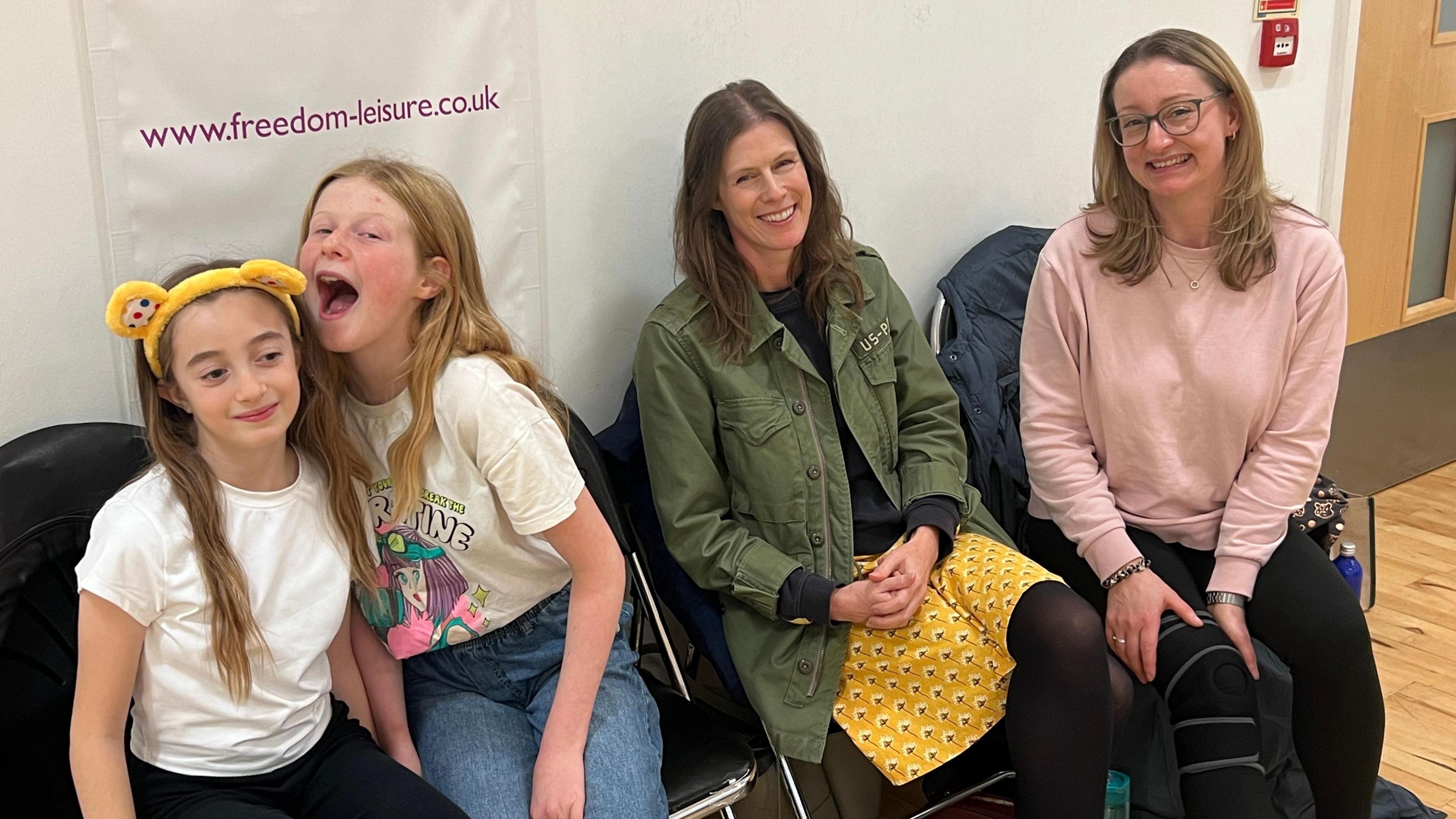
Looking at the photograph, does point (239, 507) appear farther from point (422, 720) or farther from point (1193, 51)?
point (1193, 51)

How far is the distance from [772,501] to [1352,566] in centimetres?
159

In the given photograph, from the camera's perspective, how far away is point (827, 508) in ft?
6.86

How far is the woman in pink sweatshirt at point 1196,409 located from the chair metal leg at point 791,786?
0.58 m

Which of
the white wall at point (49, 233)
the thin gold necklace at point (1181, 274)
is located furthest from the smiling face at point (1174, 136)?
the white wall at point (49, 233)

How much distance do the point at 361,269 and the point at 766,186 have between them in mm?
689

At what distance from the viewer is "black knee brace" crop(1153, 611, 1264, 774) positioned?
1.95m

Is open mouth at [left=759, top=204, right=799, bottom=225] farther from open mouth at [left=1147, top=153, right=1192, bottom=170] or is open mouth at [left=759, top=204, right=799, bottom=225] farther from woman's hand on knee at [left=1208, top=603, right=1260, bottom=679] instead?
woman's hand on knee at [left=1208, top=603, right=1260, bottom=679]

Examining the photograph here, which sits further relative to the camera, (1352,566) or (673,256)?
(1352,566)

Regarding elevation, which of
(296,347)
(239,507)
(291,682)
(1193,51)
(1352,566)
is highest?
(1193,51)

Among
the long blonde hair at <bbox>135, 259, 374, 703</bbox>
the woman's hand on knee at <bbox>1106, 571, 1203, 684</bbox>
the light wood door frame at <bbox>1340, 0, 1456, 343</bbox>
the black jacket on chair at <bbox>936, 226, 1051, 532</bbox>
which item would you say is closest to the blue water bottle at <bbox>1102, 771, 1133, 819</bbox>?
the woman's hand on knee at <bbox>1106, 571, 1203, 684</bbox>

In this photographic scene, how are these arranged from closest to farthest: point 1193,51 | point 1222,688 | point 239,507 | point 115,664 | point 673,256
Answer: point 115,664 < point 239,507 < point 1222,688 < point 1193,51 < point 673,256

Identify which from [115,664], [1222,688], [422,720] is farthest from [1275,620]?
[115,664]

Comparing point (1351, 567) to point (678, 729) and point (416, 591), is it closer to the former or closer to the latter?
point (678, 729)

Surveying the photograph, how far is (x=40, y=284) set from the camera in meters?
1.76
